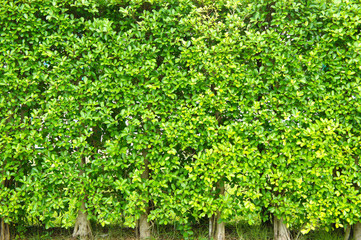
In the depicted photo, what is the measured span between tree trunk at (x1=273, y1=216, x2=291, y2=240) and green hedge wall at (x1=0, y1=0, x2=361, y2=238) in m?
0.26

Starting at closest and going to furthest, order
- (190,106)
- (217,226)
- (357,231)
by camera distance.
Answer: (190,106) < (357,231) < (217,226)

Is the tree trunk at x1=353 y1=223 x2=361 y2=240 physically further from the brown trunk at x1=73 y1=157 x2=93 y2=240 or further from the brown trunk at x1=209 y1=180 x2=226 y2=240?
the brown trunk at x1=73 y1=157 x2=93 y2=240

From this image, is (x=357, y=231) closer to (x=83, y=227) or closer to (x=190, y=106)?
(x=190, y=106)

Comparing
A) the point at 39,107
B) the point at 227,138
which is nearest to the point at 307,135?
the point at 227,138

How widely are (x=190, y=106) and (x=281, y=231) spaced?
2.16 m

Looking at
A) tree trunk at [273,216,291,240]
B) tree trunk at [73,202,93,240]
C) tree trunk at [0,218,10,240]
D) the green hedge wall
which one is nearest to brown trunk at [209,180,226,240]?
the green hedge wall

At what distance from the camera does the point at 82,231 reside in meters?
4.19

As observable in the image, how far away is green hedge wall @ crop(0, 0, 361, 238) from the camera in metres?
3.72

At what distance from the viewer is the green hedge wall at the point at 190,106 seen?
3.72 meters

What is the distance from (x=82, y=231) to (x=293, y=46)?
12.5 ft

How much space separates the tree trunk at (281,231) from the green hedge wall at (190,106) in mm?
259

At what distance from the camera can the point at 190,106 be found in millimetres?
3785

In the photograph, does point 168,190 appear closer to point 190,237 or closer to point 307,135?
point 190,237

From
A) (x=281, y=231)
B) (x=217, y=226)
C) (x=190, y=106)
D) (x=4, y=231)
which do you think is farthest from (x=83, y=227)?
(x=281, y=231)
